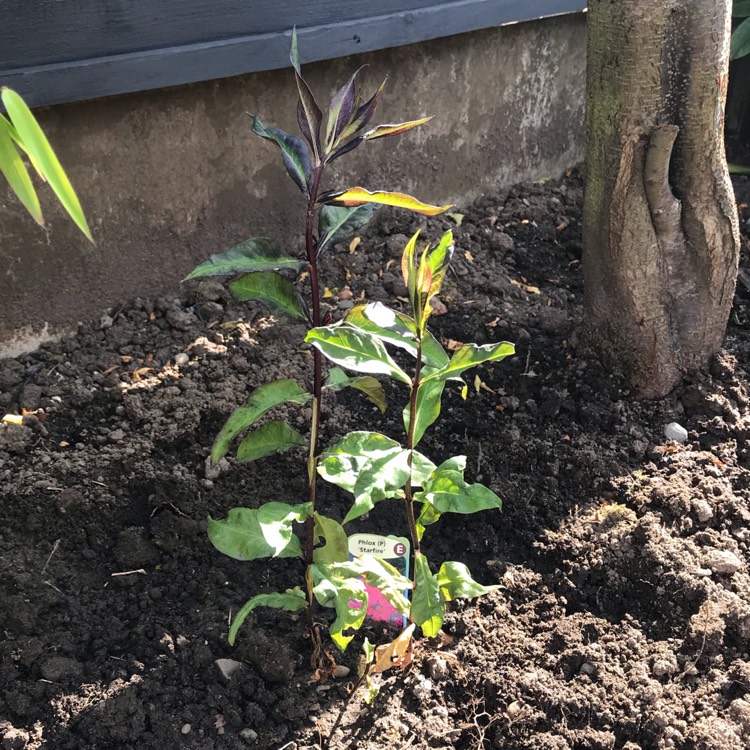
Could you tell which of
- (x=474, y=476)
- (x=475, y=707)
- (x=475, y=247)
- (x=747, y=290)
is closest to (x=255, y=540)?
(x=475, y=707)

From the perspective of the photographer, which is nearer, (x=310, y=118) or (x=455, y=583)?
(x=310, y=118)

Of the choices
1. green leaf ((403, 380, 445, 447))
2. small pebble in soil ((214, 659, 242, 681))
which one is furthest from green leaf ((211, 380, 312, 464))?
small pebble in soil ((214, 659, 242, 681))

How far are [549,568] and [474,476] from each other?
1.13 feet

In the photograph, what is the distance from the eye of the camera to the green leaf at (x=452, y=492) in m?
1.64

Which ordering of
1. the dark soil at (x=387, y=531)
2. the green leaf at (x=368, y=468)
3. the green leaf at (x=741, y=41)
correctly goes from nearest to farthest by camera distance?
1. the green leaf at (x=368, y=468)
2. the dark soil at (x=387, y=531)
3. the green leaf at (x=741, y=41)

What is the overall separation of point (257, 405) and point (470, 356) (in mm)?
452

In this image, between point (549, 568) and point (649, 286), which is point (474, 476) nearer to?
point (549, 568)

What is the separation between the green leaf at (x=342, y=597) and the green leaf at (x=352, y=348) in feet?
1.48

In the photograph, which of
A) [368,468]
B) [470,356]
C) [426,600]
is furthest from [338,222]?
[426,600]

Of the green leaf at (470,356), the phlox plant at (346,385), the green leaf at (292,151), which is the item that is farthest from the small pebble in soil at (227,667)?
the green leaf at (292,151)

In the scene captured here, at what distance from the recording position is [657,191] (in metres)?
2.36

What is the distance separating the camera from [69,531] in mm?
2221

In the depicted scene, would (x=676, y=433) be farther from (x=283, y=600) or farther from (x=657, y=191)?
(x=283, y=600)

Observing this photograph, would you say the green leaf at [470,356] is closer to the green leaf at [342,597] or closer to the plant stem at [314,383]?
the plant stem at [314,383]
